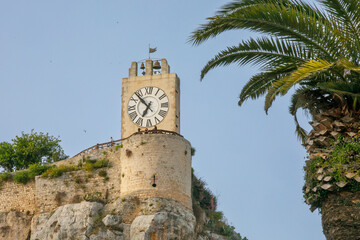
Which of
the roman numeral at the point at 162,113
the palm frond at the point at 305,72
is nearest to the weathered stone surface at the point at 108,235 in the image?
the roman numeral at the point at 162,113

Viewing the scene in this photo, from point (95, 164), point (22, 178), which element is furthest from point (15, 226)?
point (95, 164)

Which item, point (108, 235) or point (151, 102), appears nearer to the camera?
A: point (108, 235)

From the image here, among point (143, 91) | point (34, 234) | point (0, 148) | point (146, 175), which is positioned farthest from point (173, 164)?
→ point (0, 148)

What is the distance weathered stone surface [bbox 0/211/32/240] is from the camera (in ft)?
121

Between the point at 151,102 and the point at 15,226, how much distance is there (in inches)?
413

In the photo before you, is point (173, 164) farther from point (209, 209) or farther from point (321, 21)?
point (321, 21)

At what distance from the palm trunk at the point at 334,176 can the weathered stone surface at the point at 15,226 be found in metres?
27.7

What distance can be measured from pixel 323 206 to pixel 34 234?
1052 inches

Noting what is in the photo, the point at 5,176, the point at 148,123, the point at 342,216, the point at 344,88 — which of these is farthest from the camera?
the point at 5,176

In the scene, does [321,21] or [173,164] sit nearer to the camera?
[321,21]

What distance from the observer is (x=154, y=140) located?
115ft

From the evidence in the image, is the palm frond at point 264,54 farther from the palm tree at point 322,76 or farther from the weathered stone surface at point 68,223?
the weathered stone surface at point 68,223

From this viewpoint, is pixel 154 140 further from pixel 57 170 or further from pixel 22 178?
pixel 22 178

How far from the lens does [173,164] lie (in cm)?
3459
